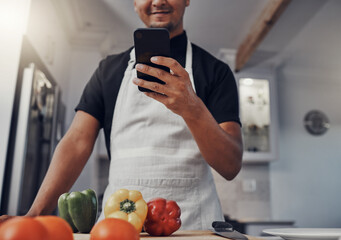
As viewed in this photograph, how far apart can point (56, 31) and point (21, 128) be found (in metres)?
1.53

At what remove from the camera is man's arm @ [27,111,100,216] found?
1005 mm

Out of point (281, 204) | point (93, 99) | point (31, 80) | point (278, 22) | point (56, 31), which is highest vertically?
point (278, 22)

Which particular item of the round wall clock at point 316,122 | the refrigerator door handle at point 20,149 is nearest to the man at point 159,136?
the refrigerator door handle at point 20,149

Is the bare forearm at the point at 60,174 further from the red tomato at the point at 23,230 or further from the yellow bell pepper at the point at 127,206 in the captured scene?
the red tomato at the point at 23,230

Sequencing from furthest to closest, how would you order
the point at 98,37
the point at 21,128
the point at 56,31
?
the point at 98,37
the point at 56,31
the point at 21,128

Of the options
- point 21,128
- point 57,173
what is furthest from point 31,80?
point 57,173

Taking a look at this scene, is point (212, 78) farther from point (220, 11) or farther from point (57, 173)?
point (220, 11)

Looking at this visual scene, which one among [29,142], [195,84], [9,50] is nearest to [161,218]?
[195,84]

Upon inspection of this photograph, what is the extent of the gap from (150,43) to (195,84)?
396 mm

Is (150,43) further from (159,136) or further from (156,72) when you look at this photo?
(159,136)

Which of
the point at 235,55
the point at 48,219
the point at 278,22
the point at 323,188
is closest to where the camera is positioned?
the point at 48,219

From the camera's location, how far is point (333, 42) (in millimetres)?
4117

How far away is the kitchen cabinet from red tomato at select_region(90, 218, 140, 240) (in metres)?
3.76

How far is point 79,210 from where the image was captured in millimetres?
880
